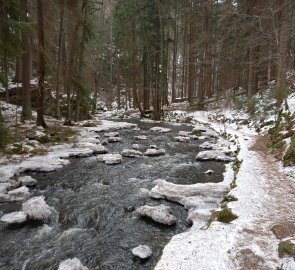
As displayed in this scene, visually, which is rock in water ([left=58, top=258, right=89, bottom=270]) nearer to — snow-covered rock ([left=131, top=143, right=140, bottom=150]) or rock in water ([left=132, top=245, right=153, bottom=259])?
rock in water ([left=132, top=245, right=153, bottom=259])

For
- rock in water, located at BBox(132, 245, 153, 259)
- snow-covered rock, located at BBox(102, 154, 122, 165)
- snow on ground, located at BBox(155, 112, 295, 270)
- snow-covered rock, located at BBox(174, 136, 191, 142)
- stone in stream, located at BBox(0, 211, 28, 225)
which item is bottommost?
rock in water, located at BBox(132, 245, 153, 259)

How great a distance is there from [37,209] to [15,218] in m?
0.48

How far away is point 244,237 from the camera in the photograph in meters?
4.89

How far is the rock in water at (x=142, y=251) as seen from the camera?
5242 millimetres

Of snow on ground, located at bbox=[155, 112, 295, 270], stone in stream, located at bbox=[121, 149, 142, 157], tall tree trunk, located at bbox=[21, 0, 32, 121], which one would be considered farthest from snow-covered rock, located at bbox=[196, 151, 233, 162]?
tall tree trunk, located at bbox=[21, 0, 32, 121]

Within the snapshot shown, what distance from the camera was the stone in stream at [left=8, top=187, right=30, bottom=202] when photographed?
7508 millimetres

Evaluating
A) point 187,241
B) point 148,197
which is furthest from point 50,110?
point 187,241

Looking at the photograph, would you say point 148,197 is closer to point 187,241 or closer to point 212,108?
point 187,241

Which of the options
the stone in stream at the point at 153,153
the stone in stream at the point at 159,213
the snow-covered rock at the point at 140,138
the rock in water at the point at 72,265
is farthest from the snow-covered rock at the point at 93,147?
the rock in water at the point at 72,265

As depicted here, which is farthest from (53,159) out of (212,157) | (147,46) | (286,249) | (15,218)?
(147,46)

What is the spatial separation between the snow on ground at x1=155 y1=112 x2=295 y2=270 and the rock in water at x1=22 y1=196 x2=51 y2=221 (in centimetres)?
300

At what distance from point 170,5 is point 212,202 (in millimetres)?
21977

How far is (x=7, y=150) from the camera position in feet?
36.5

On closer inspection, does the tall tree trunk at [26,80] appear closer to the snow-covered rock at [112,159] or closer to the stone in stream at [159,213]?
the snow-covered rock at [112,159]
